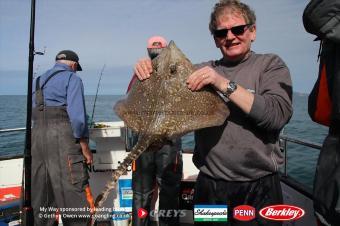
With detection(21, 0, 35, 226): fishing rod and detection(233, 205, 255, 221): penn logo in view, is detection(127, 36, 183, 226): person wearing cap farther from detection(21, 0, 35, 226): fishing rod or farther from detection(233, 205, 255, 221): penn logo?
detection(233, 205, 255, 221): penn logo

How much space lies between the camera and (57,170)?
190 inches

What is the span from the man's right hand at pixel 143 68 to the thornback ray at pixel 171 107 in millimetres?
36

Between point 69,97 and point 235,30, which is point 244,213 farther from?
point 69,97

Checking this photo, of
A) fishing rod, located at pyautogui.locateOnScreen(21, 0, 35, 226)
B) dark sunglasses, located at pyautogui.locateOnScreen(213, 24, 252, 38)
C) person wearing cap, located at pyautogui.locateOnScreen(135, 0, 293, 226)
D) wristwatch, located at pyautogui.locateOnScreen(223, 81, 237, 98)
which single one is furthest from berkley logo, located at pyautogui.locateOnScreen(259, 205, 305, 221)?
fishing rod, located at pyautogui.locateOnScreen(21, 0, 35, 226)

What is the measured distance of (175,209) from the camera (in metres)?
4.86

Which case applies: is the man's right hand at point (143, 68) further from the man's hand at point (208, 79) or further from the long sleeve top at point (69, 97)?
the long sleeve top at point (69, 97)

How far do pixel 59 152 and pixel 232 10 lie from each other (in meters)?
3.43

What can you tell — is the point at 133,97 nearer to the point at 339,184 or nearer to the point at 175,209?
the point at 339,184

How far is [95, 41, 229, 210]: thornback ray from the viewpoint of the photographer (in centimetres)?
257

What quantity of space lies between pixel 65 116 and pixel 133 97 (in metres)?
2.50

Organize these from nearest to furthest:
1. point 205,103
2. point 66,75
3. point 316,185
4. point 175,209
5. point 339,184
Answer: point 339,184 < point 316,185 < point 205,103 < point 175,209 < point 66,75

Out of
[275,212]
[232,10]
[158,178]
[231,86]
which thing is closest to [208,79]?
[231,86]

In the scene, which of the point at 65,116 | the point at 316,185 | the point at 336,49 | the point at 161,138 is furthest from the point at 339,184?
the point at 65,116

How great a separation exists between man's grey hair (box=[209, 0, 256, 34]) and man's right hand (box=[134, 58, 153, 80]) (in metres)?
0.65
